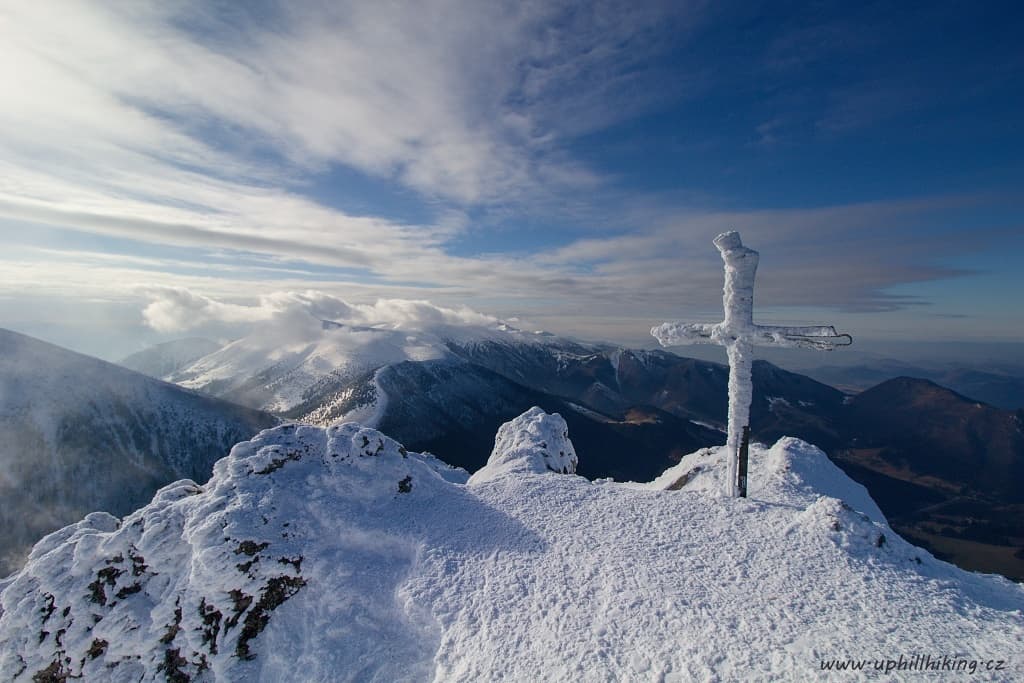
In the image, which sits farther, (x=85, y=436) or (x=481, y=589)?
(x=85, y=436)

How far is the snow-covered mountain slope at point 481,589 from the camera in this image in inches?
493

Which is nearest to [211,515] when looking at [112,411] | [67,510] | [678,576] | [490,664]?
[490,664]

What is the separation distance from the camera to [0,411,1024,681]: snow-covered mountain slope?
1252 cm

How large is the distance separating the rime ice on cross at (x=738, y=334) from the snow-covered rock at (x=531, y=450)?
34.4ft

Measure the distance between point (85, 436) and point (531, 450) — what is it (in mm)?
160429

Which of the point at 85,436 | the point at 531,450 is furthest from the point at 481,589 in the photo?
the point at 85,436

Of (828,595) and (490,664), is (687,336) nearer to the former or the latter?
(828,595)

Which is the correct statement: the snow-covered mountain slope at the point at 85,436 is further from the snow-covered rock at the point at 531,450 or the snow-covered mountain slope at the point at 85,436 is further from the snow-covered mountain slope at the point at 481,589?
the snow-covered rock at the point at 531,450

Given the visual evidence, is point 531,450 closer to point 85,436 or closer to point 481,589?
point 481,589

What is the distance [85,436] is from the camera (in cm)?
13050

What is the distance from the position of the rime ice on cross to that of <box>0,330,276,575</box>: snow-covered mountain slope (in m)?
139

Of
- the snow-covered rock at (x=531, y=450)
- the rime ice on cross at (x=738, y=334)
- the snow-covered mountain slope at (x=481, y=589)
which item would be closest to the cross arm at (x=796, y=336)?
the rime ice on cross at (x=738, y=334)

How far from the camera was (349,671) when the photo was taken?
1453 centimetres

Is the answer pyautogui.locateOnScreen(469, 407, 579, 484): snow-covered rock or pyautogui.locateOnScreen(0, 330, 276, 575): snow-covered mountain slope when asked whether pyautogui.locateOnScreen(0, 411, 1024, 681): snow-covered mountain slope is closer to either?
pyautogui.locateOnScreen(469, 407, 579, 484): snow-covered rock
